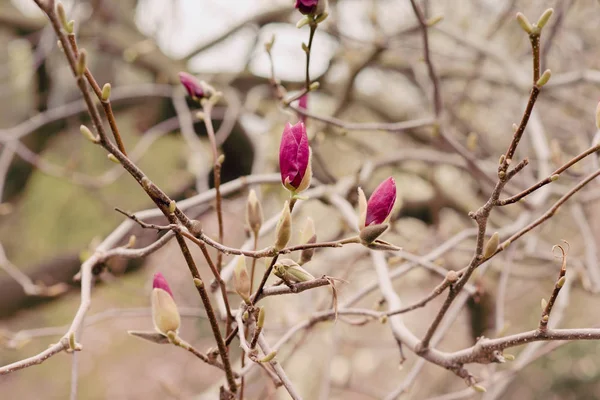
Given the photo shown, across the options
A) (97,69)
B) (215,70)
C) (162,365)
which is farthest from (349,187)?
(162,365)

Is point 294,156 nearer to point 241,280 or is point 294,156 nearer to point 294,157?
point 294,157

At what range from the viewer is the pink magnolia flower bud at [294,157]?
409mm

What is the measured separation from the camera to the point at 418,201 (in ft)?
5.80

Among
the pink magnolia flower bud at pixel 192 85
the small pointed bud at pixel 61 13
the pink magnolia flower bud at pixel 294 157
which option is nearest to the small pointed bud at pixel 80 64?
the small pointed bud at pixel 61 13

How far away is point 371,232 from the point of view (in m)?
0.38

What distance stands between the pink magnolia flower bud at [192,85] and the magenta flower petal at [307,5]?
20 cm

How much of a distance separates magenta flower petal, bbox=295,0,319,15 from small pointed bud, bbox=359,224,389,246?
0.21 m

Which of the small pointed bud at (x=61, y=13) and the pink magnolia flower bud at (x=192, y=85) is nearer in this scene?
the small pointed bud at (x=61, y=13)

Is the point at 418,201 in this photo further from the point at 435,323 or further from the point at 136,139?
the point at 435,323

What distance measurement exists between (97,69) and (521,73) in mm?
1729

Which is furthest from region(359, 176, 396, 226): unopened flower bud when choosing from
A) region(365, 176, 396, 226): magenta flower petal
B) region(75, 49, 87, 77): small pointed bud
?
region(75, 49, 87, 77): small pointed bud

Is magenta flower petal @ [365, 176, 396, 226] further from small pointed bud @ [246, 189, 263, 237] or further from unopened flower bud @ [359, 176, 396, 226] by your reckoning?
small pointed bud @ [246, 189, 263, 237]

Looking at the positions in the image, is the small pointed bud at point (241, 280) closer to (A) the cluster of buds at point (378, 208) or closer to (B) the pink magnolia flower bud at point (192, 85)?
(A) the cluster of buds at point (378, 208)

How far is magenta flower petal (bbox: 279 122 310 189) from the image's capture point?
1.34 ft
